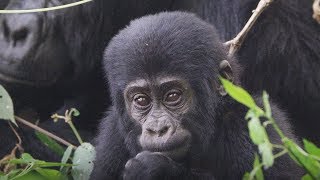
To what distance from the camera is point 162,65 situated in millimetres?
3406

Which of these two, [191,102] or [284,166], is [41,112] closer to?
[191,102]

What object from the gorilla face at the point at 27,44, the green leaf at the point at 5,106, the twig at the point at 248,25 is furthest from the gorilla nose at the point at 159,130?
the gorilla face at the point at 27,44

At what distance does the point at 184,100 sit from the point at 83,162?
629mm

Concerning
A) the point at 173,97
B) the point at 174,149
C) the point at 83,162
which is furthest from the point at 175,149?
the point at 83,162

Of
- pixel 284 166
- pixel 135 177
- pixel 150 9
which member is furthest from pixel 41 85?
pixel 284 166

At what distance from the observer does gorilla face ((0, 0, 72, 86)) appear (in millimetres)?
4211

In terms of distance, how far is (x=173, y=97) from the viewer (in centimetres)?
342

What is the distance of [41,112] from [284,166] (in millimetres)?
1950

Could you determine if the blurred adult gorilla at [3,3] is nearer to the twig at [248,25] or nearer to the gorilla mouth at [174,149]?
the twig at [248,25]

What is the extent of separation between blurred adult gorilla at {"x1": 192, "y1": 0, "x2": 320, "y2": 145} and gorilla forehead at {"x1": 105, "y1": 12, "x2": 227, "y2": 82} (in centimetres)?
75

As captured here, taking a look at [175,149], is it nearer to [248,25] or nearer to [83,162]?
[83,162]

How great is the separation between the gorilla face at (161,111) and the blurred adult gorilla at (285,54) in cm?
93

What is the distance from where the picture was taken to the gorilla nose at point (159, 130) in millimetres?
3266

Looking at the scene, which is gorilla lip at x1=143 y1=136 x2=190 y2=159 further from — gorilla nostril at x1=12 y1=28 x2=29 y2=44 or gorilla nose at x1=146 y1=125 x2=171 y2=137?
gorilla nostril at x1=12 y1=28 x2=29 y2=44
